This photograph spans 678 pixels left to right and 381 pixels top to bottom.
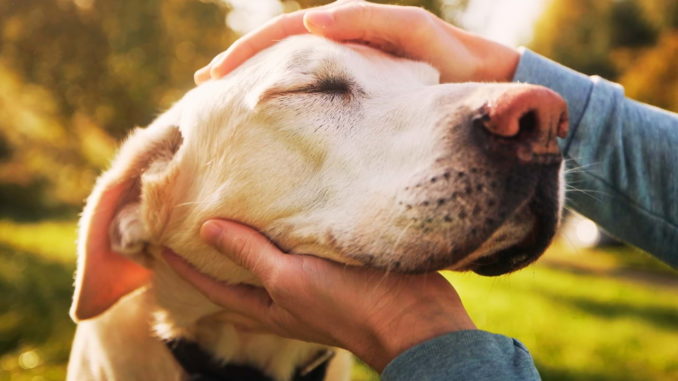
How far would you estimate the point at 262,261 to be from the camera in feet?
6.56

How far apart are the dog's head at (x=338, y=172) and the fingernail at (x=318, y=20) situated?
0.07 metres

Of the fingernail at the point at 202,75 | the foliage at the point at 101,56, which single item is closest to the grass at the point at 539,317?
the fingernail at the point at 202,75

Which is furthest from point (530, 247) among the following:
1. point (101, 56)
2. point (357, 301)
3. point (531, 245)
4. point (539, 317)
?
point (101, 56)

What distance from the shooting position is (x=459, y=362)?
169cm

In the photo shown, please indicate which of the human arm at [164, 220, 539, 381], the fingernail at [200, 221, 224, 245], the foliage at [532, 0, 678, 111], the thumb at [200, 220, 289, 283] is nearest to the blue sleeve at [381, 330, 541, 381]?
the human arm at [164, 220, 539, 381]

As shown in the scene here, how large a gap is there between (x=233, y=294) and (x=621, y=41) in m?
27.3

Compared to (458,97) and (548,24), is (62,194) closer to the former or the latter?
(458,97)

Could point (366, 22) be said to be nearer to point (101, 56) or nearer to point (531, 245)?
point (531, 245)

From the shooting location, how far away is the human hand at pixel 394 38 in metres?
2.39

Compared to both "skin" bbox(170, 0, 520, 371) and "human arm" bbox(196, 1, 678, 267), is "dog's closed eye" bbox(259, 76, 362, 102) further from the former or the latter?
"human arm" bbox(196, 1, 678, 267)

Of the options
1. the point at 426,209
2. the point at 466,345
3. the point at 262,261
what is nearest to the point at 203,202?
the point at 262,261

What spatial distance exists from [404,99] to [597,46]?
88.5ft

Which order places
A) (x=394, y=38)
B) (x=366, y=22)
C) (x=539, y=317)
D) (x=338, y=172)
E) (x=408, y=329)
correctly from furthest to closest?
(x=539, y=317), (x=394, y=38), (x=366, y=22), (x=338, y=172), (x=408, y=329)

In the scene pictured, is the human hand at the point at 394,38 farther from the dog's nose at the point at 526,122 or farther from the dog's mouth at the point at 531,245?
the dog's mouth at the point at 531,245
